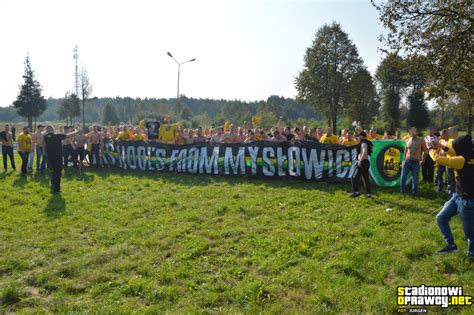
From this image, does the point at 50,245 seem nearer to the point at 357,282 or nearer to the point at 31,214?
the point at 31,214

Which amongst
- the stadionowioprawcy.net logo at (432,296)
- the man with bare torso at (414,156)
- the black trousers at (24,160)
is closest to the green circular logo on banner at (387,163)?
the man with bare torso at (414,156)

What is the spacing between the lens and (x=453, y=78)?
12.6 meters

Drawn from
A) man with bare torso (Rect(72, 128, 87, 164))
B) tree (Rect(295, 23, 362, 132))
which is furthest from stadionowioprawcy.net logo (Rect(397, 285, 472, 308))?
tree (Rect(295, 23, 362, 132))

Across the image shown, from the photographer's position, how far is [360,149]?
10.3 metres

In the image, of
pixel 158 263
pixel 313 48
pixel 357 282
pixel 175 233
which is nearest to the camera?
pixel 357 282

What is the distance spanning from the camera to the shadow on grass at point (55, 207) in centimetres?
878

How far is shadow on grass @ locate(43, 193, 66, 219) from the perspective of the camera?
8781 millimetres

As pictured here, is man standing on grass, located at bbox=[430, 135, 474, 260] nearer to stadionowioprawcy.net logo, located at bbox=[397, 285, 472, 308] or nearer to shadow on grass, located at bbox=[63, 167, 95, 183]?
stadionowioprawcy.net logo, located at bbox=[397, 285, 472, 308]

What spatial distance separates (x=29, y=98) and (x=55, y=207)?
4725 centimetres

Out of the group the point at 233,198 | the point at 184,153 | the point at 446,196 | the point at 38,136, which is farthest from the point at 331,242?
the point at 38,136

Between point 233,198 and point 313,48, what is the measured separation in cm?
4331

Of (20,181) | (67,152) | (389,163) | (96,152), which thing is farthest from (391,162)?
(67,152)

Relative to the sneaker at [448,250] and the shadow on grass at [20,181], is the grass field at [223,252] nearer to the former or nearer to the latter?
the sneaker at [448,250]

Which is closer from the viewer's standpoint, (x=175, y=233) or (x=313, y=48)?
(x=175, y=233)
